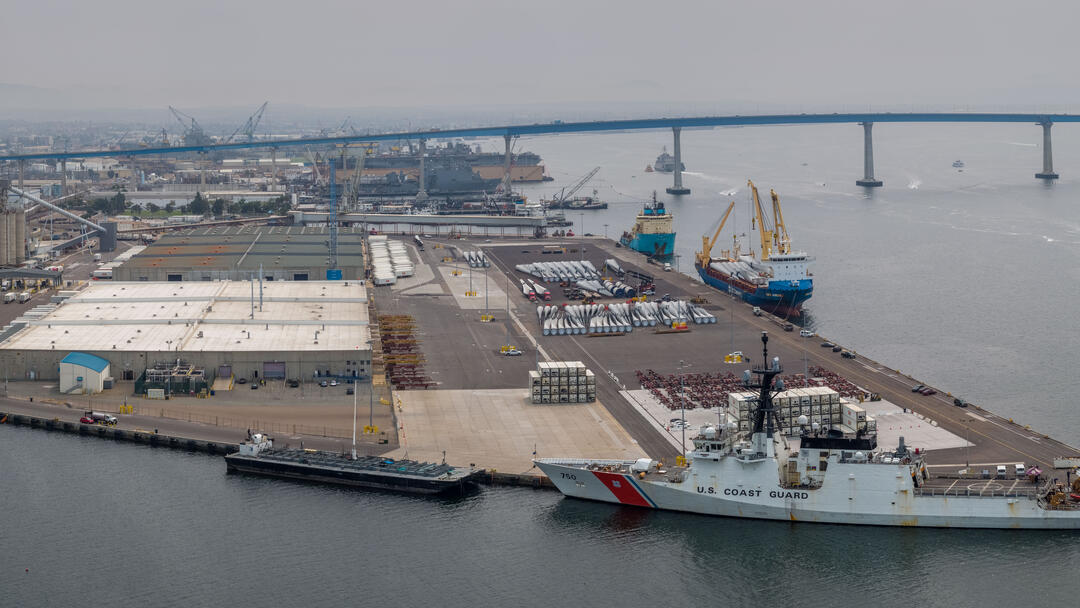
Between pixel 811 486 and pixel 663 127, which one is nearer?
pixel 811 486

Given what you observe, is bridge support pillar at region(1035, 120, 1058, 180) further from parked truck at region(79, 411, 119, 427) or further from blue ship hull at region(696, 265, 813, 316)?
parked truck at region(79, 411, 119, 427)

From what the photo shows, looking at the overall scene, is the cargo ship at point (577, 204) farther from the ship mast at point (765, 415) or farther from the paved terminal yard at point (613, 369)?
the ship mast at point (765, 415)

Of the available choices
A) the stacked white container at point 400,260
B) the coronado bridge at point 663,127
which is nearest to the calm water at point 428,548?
the stacked white container at point 400,260

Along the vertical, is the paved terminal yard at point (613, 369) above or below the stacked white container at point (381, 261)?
below

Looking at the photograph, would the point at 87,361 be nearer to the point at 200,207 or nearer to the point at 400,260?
the point at 400,260

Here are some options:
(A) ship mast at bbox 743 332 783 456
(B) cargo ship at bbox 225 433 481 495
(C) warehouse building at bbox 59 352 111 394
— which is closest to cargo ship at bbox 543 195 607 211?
(C) warehouse building at bbox 59 352 111 394

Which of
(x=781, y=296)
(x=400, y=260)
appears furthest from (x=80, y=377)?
(x=781, y=296)
